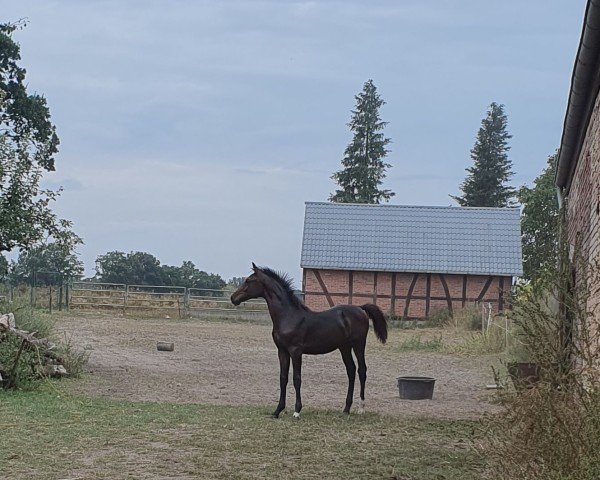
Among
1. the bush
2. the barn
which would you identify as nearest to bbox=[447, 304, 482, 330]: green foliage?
the barn

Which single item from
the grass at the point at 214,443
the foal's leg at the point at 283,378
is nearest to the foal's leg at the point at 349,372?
the grass at the point at 214,443

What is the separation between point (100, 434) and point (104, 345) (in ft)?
39.1

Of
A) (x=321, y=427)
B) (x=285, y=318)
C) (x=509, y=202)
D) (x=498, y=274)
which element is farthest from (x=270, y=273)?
(x=509, y=202)

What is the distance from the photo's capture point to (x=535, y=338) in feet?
18.7

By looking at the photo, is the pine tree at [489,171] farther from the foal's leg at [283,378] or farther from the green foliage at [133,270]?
the foal's leg at [283,378]

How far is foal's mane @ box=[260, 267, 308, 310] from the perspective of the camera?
10.7 m

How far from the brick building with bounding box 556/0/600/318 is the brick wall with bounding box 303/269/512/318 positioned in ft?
76.4

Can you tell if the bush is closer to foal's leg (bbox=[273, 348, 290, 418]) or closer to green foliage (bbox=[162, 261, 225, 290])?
foal's leg (bbox=[273, 348, 290, 418])

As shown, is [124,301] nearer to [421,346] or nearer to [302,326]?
[421,346]

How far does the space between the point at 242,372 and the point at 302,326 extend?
557 cm

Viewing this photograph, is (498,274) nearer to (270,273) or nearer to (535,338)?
(270,273)

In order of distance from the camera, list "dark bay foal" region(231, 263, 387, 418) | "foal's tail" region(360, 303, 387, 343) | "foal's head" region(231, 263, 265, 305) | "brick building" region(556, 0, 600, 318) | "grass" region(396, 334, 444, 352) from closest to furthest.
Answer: "brick building" region(556, 0, 600, 318) < "dark bay foal" region(231, 263, 387, 418) < "foal's head" region(231, 263, 265, 305) < "foal's tail" region(360, 303, 387, 343) < "grass" region(396, 334, 444, 352)

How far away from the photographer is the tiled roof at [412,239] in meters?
34.6

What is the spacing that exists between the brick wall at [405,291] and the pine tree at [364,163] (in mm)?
18071
